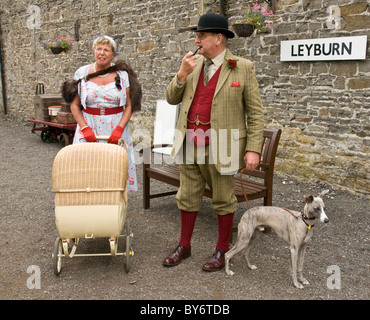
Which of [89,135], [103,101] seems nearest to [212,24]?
[103,101]

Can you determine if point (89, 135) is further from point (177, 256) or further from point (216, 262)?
point (216, 262)

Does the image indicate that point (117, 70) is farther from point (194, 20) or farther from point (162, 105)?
point (162, 105)

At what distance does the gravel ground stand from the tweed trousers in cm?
57

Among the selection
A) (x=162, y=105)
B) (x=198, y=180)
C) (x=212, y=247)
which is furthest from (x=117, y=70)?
(x=162, y=105)

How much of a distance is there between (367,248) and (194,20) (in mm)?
5610

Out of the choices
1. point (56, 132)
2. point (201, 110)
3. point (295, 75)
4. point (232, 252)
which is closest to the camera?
point (201, 110)

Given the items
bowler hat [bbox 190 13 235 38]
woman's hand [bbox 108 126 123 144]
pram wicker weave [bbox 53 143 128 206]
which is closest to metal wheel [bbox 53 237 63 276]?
pram wicker weave [bbox 53 143 128 206]

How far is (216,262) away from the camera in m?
3.64

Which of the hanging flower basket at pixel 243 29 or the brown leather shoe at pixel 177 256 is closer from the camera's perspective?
the brown leather shoe at pixel 177 256

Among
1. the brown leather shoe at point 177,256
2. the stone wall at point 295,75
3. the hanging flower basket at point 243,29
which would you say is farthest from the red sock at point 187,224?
the hanging flower basket at point 243,29

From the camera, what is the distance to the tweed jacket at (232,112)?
11.0 ft

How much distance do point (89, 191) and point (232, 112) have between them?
4.28 feet

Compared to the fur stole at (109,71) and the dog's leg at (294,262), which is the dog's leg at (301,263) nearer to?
the dog's leg at (294,262)

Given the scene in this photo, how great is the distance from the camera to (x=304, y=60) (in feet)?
20.6
